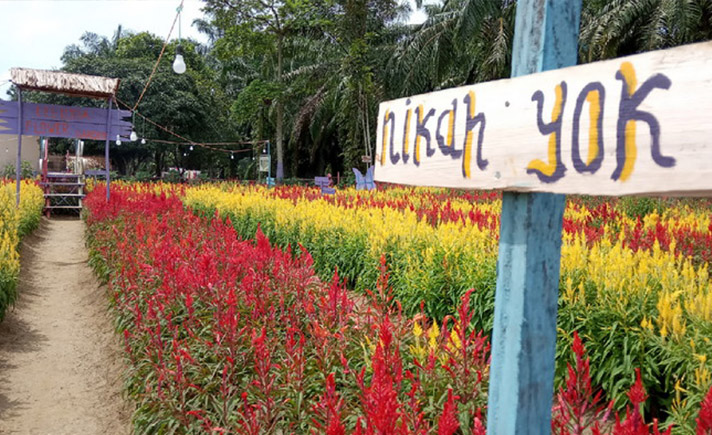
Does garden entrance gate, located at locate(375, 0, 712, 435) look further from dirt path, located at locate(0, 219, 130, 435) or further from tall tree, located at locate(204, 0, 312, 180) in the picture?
tall tree, located at locate(204, 0, 312, 180)

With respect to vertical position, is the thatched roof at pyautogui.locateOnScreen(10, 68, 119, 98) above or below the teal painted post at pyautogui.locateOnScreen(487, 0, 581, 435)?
above

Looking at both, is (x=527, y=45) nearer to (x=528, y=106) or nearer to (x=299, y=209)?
(x=528, y=106)

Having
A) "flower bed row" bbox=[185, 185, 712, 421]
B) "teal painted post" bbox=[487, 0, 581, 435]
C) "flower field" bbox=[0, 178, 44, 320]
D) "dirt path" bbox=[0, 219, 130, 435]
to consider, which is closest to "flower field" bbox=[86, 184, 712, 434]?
"flower bed row" bbox=[185, 185, 712, 421]

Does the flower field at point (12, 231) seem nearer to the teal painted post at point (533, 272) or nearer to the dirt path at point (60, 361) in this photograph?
the dirt path at point (60, 361)

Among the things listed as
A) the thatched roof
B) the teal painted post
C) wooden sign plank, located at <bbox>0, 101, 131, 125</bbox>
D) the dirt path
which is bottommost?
the dirt path

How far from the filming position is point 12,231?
26.7 ft

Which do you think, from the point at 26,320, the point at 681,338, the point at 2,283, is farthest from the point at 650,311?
the point at 26,320

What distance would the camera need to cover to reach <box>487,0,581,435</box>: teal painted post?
4.70 feet

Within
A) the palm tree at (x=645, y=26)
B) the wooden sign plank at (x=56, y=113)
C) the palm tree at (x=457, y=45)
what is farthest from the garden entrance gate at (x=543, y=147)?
the palm tree at (x=457, y=45)

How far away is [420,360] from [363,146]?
23340 mm

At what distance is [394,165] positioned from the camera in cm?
178

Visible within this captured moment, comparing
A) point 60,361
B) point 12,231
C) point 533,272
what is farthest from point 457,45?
point 533,272

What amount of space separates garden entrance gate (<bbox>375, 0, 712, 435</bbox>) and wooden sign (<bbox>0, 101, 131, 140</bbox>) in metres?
13.2

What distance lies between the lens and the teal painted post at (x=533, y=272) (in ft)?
4.70
